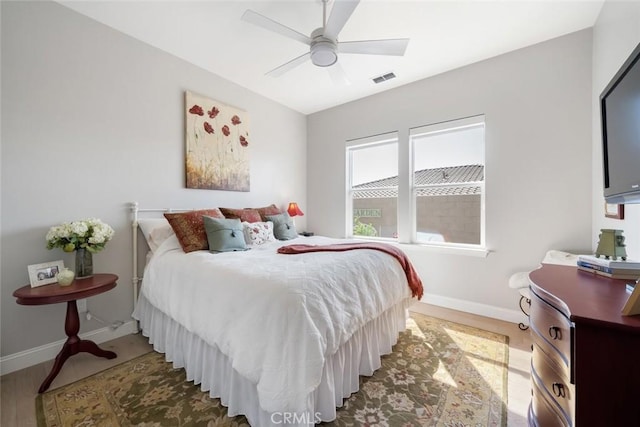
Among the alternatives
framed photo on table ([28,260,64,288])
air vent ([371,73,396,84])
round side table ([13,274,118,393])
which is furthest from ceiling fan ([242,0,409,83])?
framed photo on table ([28,260,64,288])

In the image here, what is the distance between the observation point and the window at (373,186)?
11.9 feet

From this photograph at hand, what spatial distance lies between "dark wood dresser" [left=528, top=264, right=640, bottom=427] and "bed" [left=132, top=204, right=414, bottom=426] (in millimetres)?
873

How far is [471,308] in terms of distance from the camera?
9.48 feet

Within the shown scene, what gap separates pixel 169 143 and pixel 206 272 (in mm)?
1755

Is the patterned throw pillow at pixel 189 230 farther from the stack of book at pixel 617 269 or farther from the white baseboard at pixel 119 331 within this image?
the stack of book at pixel 617 269

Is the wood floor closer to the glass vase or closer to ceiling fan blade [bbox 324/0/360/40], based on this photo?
the glass vase

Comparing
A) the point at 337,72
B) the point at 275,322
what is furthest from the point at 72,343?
the point at 337,72

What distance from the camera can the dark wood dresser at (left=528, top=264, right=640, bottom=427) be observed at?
0.73 meters

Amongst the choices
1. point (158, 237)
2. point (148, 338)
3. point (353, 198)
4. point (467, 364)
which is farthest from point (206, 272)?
point (353, 198)

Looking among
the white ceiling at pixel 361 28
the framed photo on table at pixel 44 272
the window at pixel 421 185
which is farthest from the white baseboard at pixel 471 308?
the framed photo on table at pixel 44 272

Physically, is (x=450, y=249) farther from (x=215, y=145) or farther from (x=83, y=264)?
(x=83, y=264)

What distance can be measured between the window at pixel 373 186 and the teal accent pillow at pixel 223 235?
2.04m

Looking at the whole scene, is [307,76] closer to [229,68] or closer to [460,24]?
[229,68]

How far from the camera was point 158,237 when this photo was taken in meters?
2.39
